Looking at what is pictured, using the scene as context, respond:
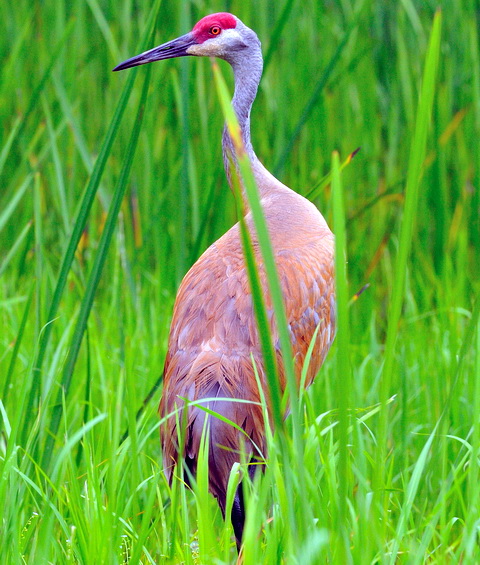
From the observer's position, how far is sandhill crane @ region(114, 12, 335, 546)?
171 centimetres

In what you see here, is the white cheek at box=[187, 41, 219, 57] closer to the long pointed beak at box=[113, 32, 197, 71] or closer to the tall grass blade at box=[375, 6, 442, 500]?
the long pointed beak at box=[113, 32, 197, 71]

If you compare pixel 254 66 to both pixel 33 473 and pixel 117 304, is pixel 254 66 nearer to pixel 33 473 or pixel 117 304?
pixel 117 304

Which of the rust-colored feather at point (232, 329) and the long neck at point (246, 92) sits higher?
the long neck at point (246, 92)

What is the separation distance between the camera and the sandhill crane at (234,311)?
1.71m

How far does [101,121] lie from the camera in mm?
3508

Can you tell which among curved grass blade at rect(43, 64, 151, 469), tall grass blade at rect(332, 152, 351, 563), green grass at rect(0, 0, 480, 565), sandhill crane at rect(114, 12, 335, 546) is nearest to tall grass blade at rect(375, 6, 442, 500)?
tall grass blade at rect(332, 152, 351, 563)

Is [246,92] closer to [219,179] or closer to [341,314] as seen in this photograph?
[219,179]

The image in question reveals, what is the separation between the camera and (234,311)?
71.8 inches

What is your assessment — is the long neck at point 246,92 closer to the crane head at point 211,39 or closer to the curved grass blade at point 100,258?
the crane head at point 211,39

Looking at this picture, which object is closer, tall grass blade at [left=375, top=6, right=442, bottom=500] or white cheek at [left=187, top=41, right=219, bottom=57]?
tall grass blade at [left=375, top=6, right=442, bottom=500]

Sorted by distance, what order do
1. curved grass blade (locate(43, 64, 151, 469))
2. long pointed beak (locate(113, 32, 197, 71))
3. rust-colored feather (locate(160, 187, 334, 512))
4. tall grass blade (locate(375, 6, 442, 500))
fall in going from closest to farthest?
tall grass blade (locate(375, 6, 442, 500)), curved grass blade (locate(43, 64, 151, 469)), rust-colored feather (locate(160, 187, 334, 512)), long pointed beak (locate(113, 32, 197, 71))

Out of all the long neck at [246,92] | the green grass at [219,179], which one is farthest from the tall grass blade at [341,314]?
the long neck at [246,92]

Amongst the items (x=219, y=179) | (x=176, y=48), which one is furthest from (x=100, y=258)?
(x=219, y=179)

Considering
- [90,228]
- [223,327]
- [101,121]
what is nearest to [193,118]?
[101,121]
